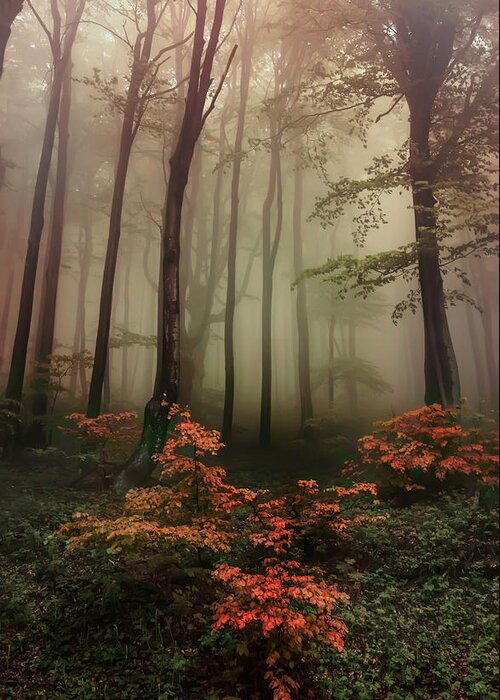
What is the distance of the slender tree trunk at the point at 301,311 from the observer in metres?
7.25

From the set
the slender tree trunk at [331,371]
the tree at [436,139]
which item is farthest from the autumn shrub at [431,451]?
the slender tree trunk at [331,371]

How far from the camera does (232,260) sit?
8.34 metres

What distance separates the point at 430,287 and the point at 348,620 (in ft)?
14.3

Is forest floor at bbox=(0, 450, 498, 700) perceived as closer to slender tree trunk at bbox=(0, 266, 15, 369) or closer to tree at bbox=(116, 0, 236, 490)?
tree at bbox=(116, 0, 236, 490)

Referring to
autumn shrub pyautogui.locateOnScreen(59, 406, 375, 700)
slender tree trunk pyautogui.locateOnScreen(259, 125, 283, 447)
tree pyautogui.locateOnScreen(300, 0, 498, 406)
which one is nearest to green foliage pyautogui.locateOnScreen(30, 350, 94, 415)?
autumn shrub pyautogui.locateOnScreen(59, 406, 375, 700)

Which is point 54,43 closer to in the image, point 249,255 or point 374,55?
point 249,255

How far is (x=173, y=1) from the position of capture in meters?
8.00

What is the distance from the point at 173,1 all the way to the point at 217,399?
7.53 m

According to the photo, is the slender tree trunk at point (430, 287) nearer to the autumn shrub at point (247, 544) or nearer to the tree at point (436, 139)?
the tree at point (436, 139)

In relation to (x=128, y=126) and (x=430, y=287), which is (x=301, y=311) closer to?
(x=430, y=287)

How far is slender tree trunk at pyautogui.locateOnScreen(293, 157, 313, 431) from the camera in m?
7.25

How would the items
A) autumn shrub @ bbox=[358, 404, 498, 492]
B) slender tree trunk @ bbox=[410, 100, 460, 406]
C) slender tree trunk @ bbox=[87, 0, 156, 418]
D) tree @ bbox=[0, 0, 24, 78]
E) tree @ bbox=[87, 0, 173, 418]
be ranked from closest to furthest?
autumn shrub @ bbox=[358, 404, 498, 492]
slender tree trunk @ bbox=[410, 100, 460, 406]
tree @ bbox=[0, 0, 24, 78]
slender tree trunk @ bbox=[87, 0, 156, 418]
tree @ bbox=[87, 0, 173, 418]

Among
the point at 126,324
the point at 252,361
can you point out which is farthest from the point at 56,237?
the point at 252,361

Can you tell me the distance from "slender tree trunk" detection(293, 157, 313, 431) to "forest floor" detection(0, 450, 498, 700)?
2.37 meters
